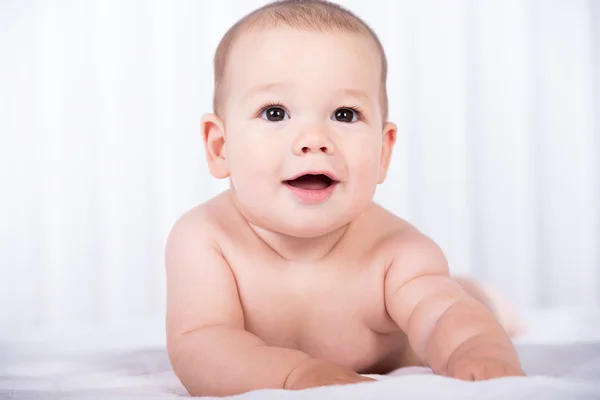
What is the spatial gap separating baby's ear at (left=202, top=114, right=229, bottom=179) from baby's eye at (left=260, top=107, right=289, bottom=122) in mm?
133

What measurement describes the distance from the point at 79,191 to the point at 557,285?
1.65 meters

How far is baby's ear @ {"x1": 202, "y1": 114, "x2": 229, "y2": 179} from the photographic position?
1.16 metres

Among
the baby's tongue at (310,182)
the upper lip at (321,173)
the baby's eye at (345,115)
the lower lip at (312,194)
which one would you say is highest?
the baby's eye at (345,115)

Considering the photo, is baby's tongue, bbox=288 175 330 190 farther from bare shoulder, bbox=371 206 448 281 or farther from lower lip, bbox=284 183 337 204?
bare shoulder, bbox=371 206 448 281

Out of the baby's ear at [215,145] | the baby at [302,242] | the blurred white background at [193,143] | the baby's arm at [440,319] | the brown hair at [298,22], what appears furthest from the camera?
the blurred white background at [193,143]

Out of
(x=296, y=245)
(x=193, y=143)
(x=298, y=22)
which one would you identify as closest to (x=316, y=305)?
(x=296, y=245)

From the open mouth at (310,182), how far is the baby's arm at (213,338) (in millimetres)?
169

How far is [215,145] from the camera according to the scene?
117 cm

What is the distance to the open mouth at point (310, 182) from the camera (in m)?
1.02

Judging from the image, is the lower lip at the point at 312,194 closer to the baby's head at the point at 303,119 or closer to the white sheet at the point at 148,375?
the baby's head at the point at 303,119

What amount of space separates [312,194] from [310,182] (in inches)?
1.0

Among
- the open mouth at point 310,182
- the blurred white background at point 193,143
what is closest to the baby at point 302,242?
the open mouth at point 310,182

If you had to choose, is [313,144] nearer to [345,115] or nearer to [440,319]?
[345,115]

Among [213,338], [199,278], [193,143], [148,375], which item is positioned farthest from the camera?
[193,143]
